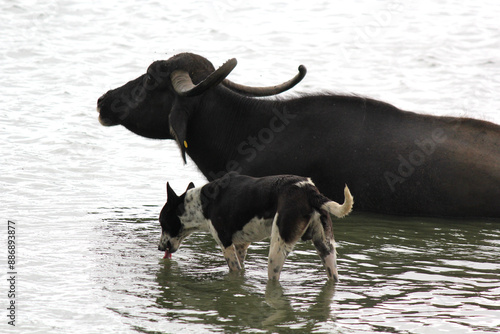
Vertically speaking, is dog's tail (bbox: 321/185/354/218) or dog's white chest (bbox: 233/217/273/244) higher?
dog's tail (bbox: 321/185/354/218)

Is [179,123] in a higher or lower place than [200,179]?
higher

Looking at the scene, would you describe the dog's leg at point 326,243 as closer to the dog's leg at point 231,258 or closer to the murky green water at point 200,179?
the murky green water at point 200,179

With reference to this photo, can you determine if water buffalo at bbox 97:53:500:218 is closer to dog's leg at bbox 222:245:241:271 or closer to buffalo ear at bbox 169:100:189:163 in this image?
buffalo ear at bbox 169:100:189:163

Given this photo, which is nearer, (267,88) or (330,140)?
(267,88)

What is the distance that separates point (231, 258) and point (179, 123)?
2.41 meters

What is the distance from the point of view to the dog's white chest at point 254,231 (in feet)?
24.6

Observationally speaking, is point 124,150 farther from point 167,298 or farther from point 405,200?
point 167,298

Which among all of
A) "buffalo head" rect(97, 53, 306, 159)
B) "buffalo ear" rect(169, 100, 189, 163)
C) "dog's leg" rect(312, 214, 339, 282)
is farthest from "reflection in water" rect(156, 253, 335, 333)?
"buffalo head" rect(97, 53, 306, 159)

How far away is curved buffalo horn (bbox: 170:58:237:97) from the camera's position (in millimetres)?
8891

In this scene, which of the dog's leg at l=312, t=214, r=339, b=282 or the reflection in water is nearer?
the reflection in water

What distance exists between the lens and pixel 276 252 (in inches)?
286

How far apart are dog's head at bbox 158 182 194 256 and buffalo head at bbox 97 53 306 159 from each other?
1.42 m

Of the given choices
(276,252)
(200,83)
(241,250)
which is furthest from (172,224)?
(200,83)

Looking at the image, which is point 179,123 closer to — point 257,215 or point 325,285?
point 257,215
